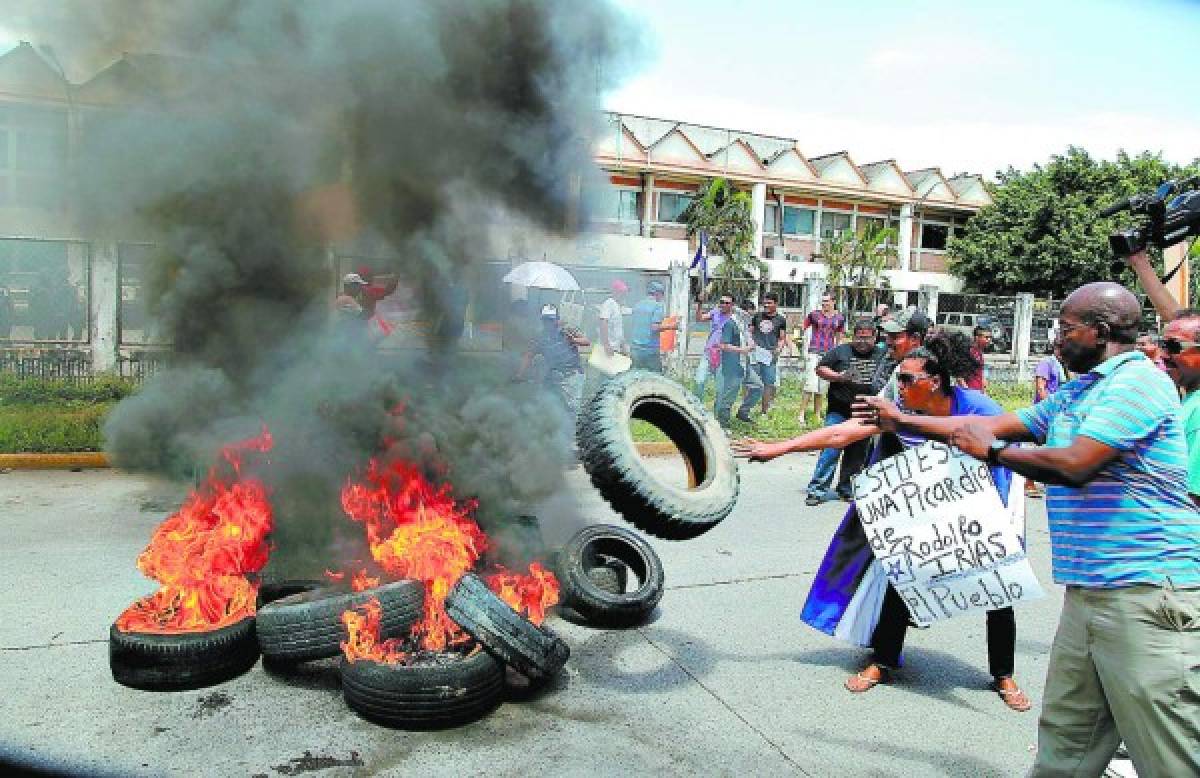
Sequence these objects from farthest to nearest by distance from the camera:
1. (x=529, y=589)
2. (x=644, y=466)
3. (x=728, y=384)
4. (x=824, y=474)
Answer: (x=728, y=384) < (x=824, y=474) < (x=529, y=589) < (x=644, y=466)

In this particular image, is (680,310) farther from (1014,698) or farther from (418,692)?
(418,692)

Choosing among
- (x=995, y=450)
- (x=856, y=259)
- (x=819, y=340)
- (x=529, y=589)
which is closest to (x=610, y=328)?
(x=819, y=340)

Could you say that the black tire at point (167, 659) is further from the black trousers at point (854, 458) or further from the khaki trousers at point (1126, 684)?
the black trousers at point (854, 458)

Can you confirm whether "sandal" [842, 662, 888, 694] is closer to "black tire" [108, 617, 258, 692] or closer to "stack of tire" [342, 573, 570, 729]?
"stack of tire" [342, 573, 570, 729]

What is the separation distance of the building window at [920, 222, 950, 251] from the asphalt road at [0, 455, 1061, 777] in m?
39.2

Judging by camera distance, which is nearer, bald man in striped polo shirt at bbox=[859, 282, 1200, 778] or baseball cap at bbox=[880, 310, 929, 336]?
bald man in striped polo shirt at bbox=[859, 282, 1200, 778]

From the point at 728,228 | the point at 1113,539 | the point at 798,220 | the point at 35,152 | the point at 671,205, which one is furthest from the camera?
the point at 798,220

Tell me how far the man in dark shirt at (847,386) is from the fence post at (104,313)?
389 inches

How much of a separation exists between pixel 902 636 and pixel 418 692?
9.00 ft

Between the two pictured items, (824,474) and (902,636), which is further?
(824,474)

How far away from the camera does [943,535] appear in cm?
447

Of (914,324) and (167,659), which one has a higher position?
(914,324)

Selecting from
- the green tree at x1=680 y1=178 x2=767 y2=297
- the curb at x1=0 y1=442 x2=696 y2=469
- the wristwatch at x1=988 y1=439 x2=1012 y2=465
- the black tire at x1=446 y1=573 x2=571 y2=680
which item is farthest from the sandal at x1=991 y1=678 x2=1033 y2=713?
the green tree at x1=680 y1=178 x2=767 y2=297

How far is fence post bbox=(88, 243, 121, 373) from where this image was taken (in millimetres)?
12633
